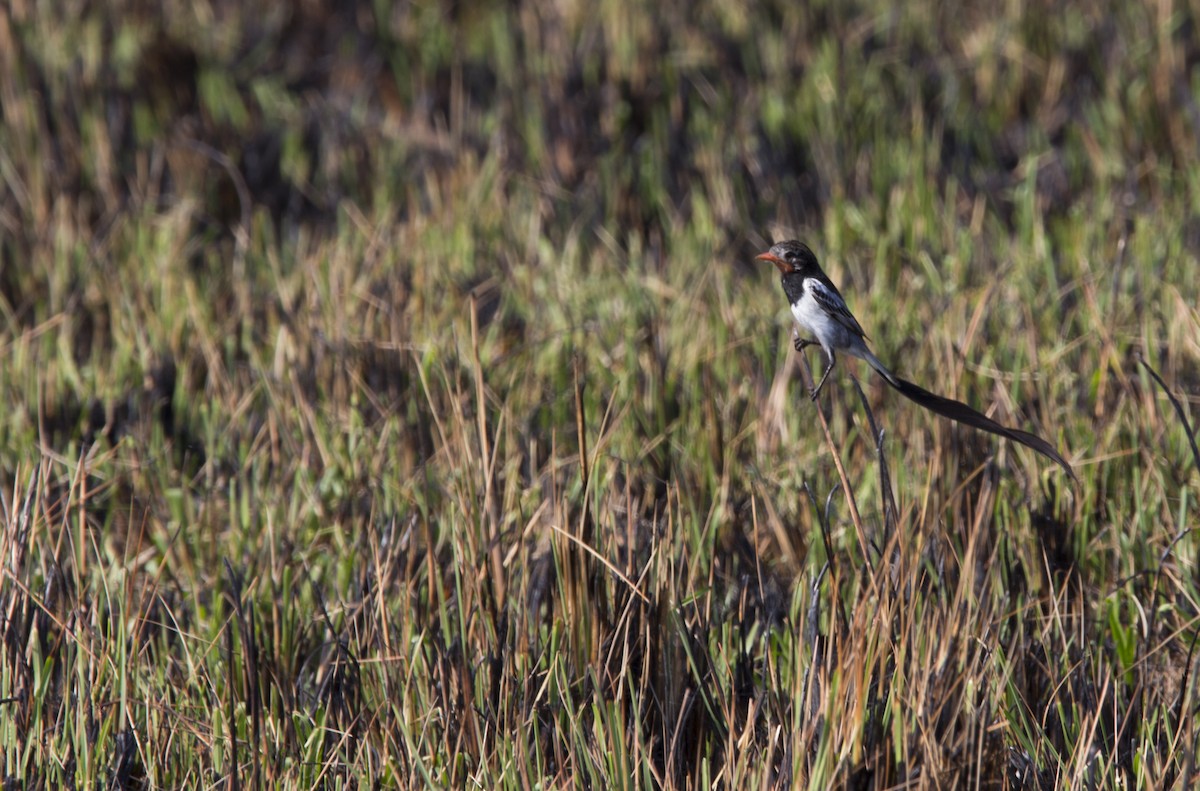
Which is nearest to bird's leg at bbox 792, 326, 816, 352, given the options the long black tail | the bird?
the bird

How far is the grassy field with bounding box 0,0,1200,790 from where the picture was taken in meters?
1.98

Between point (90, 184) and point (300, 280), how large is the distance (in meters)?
1.13

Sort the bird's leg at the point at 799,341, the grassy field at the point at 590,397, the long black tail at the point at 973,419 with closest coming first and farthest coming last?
the long black tail at the point at 973,419 < the bird's leg at the point at 799,341 < the grassy field at the point at 590,397

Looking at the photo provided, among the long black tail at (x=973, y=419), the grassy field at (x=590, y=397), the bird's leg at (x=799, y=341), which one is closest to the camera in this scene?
the long black tail at (x=973, y=419)

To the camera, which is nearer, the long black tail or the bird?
the long black tail

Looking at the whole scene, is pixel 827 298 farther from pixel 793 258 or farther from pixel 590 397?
pixel 590 397

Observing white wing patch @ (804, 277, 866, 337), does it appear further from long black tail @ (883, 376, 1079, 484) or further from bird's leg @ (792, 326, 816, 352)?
long black tail @ (883, 376, 1079, 484)

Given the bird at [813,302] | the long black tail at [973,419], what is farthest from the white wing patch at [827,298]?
the long black tail at [973,419]

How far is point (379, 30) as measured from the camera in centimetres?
Answer: 553

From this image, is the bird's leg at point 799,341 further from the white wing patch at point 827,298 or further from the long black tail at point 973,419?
the long black tail at point 973,419

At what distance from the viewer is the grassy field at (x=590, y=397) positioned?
6.50ft

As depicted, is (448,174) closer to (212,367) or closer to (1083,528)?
(212,367)

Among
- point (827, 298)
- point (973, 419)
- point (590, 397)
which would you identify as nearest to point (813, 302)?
point (827, 298)

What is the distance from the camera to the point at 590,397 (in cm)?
317
